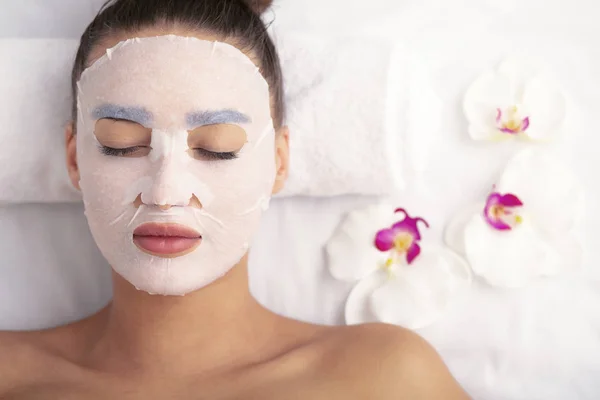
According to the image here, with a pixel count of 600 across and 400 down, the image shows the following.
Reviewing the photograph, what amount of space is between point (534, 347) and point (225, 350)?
1.68ft

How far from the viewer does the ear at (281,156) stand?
38.3 inches

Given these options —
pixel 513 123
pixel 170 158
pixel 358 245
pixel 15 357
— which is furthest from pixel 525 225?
pixel 15 357

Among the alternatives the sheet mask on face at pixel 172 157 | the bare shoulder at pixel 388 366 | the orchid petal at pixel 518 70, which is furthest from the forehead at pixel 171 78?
the orchid petal at pixel 518 70

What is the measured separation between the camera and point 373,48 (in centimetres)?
104

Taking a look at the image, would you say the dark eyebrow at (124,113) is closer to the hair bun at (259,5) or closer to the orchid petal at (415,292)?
the hair bun at (259,5)

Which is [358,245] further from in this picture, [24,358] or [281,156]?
[24,358]

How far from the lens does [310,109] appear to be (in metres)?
1.04

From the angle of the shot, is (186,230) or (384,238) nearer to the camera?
(186,230)

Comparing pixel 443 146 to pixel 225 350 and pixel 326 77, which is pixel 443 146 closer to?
pixel 326 77

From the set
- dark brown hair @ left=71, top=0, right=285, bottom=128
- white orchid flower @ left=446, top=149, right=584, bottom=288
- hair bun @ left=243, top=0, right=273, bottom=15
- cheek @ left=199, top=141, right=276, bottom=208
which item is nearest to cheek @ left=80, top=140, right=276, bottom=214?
cheek @ left=199, top=141, right=276, bottom=208

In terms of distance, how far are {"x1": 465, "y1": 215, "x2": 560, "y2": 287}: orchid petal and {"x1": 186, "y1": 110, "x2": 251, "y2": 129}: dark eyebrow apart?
0.46 m

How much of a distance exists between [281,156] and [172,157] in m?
0.20

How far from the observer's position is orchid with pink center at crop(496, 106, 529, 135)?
1098mm

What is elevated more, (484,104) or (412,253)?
(484,104)
